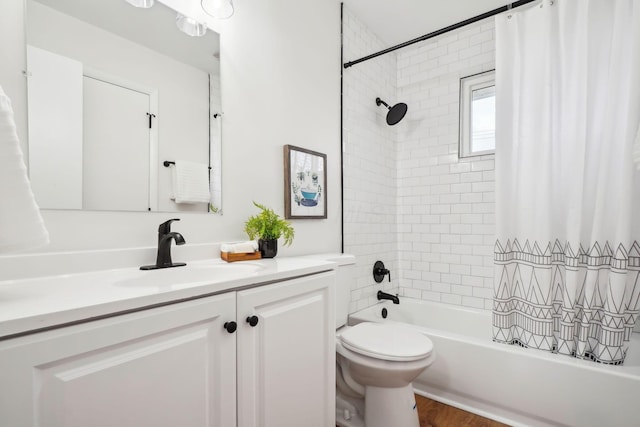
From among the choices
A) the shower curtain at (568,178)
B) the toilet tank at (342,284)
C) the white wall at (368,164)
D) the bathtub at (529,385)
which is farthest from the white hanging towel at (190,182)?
the shower curtain at (568,178)

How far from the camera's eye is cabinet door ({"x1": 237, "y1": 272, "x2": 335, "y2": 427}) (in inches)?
38.0

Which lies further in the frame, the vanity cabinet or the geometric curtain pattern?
the geometric curtain pattern

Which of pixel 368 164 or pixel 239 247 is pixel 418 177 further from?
pixel 239 247

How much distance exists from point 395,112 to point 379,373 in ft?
6.42

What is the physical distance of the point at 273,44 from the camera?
176cm

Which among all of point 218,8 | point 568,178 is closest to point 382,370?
point 568,178

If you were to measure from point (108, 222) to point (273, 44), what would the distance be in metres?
1.29

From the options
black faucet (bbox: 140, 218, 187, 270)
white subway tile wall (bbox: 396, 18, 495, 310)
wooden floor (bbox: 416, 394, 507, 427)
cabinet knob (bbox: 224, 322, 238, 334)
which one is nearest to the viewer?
cabinet knob (bbox: 224, 322, 238, 334)

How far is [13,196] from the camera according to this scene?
0.64 metres

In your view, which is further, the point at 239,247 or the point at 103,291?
the point at 239,247

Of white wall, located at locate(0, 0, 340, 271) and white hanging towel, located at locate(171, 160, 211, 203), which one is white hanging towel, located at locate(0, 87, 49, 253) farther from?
white hanging towel, located at locate(171, 160, 211, 203)

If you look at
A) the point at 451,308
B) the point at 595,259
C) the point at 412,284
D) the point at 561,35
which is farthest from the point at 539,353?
the point at 561,35

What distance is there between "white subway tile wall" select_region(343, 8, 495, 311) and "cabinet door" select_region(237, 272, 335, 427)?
100cm

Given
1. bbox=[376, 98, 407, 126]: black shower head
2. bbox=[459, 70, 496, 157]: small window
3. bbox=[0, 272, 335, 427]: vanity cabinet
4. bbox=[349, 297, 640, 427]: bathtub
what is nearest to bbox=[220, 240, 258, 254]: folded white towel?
bbox=[0, 272, 335, 427]: vanity cabinet
